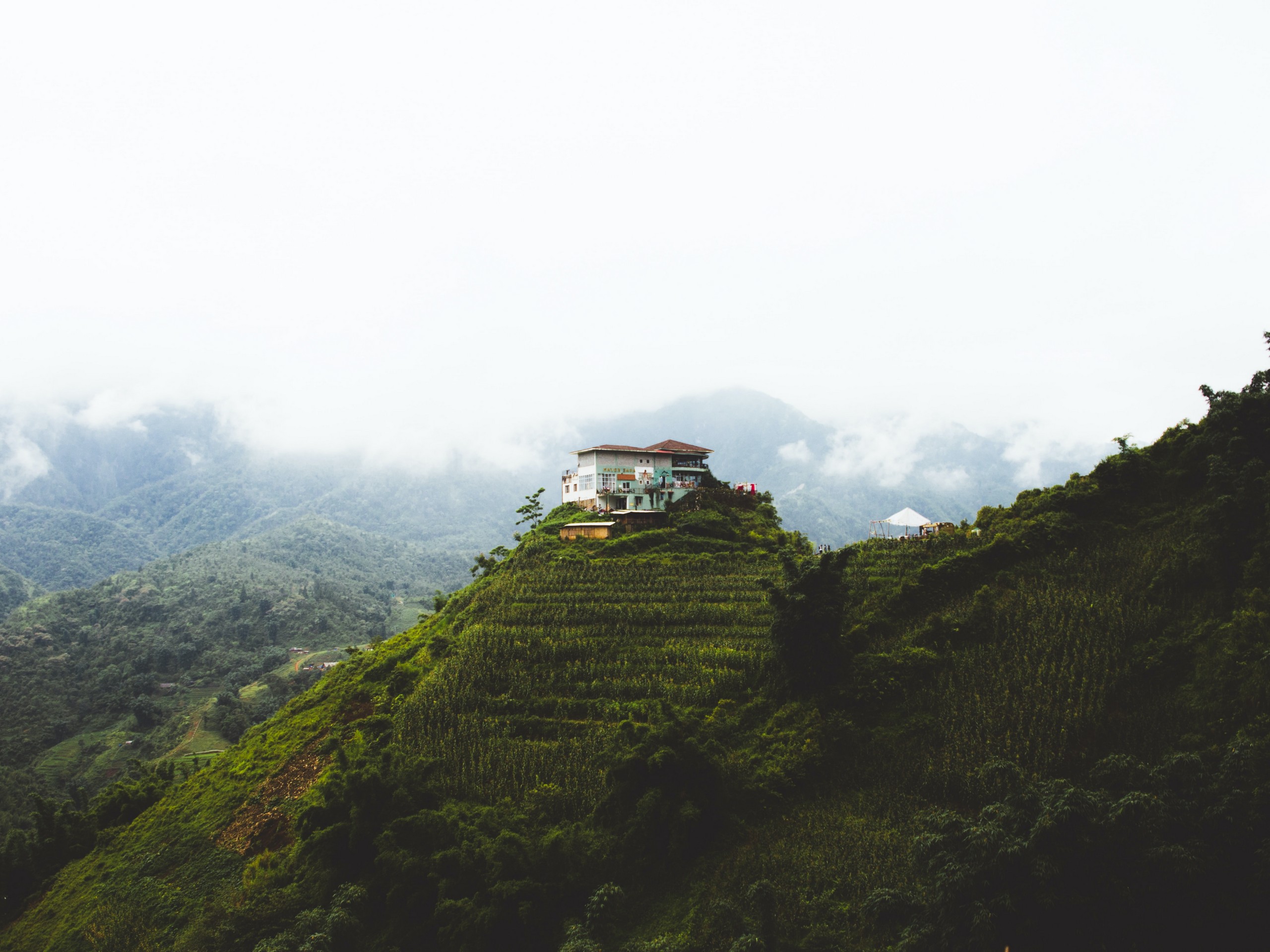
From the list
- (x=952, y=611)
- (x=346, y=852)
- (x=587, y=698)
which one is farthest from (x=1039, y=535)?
(x=346, y=852)

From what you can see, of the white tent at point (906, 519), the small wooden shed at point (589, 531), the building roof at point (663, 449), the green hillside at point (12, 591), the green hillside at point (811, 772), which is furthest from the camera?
the green hillside at point (12, 591)

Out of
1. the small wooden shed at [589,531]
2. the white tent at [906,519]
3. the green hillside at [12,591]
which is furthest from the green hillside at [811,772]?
the green hillside at [12,591]

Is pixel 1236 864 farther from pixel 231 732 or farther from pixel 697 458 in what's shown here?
pixel 231 732

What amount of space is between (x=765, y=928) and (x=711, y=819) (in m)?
4.86

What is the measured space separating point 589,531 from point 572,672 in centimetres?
1894

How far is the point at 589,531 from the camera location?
159ft

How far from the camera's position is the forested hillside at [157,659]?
68.5 m

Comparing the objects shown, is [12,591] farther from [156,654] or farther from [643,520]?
[643,520]

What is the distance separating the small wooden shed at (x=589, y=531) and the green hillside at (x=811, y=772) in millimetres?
12404

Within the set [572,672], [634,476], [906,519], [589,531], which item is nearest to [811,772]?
[572,672]

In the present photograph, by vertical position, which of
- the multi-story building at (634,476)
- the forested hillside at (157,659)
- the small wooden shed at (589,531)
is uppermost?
the multi-story building at (634,476)

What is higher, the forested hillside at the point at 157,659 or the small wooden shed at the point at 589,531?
the small wooden shed at the point at 589,531

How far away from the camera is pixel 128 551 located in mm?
195125

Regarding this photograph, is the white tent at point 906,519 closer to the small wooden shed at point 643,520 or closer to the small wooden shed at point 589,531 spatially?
the small wooden shed at point 643,520
